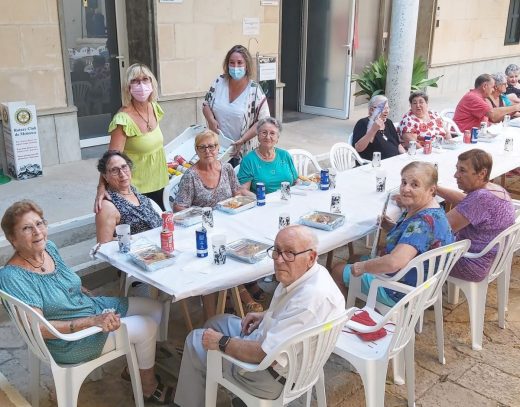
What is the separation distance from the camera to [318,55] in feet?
29.8

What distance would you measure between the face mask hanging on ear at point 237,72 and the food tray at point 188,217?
151 centimetres

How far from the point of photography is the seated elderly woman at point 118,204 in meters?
3.01

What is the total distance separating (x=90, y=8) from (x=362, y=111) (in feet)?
16.6

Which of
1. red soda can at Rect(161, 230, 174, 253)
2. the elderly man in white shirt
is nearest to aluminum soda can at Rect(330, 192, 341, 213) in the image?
red soda can at Rect(161, 230, 174, 253)

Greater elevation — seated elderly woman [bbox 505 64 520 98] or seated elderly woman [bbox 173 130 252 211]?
seated elderly woman [bbox 505 64 520 98]

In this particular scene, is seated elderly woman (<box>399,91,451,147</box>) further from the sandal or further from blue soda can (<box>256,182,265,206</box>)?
the sandal

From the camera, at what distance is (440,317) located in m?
3.08

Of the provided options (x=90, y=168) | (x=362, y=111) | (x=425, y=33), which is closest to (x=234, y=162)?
(x=90, y=168)

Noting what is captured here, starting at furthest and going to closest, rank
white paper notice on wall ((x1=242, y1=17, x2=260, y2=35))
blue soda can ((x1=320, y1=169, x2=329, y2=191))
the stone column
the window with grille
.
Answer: the window with grille
white paper notice on wall ((x1=242, y1=17, x2=260, y2=35))
the stone column
blue soda can ((x1=320, y1=169, x2=329, y2=191))

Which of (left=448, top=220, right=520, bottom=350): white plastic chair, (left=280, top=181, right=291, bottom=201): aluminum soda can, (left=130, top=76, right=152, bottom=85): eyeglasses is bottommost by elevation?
(left=448, top=220, right=520, bottom=350): white plastic chair

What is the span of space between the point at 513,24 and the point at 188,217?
13319 millimetres

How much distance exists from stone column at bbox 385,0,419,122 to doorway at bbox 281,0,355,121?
4.26ft

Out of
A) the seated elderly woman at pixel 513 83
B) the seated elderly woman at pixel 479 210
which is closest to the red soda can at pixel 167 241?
the seated elderly woman at pixel 479 210

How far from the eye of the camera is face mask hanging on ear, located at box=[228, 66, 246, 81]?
4.37 metres
